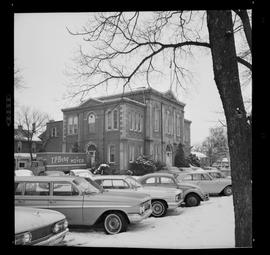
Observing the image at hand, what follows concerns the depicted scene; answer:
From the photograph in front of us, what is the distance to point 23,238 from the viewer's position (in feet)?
10.7

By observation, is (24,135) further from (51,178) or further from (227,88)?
(227,88)

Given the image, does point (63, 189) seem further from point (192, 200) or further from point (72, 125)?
point (192, 200)

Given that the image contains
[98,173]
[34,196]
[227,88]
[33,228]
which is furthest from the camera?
[98,173]

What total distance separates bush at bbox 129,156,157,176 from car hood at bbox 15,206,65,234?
4.54 ft

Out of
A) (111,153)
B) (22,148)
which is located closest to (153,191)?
(111,153)

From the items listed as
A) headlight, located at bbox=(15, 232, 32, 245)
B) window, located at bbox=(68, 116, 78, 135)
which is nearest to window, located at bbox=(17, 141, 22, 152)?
window, located at bbox=(68, 116, 78, 135)

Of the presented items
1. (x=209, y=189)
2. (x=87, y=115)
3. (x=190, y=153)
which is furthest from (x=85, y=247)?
(x=209, y=189)

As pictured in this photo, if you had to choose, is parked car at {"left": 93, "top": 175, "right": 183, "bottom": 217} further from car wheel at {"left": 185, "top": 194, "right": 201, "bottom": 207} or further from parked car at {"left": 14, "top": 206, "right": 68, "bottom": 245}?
parked car at {"left": 14, "top": 206, "right": 68, "bottom": 245}

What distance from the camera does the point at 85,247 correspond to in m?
3.31

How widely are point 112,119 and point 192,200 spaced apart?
→ 3919 millimetres

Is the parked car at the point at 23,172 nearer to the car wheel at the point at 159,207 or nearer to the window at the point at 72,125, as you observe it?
the window at the point at 72,125

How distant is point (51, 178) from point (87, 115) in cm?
100

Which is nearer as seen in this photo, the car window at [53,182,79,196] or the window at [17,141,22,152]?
the window at [17,141,22,152]

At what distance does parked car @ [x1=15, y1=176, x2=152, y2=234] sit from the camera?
393 cm
